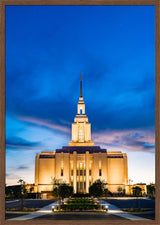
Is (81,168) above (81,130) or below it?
below

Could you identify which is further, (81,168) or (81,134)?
(81,134)

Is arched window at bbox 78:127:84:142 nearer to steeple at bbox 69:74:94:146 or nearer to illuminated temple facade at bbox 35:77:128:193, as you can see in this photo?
steeple at bbox 69:74:94:146

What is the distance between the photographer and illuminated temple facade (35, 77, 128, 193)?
80.4m

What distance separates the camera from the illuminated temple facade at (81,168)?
80375 millimetres

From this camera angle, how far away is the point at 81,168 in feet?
269

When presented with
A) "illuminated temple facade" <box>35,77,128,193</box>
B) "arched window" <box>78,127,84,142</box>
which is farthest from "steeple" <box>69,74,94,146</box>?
"illuminated temple facade" <box>35,77,128,193</box>

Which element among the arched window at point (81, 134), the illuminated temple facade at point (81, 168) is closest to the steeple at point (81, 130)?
the arched window at point (81, 134)

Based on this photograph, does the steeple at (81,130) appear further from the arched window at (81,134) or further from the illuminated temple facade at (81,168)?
the illuminated temple facade at (81,168)

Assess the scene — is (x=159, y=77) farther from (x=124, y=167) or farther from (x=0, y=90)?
(x=124, y=167)

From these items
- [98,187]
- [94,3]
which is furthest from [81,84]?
[94,3]

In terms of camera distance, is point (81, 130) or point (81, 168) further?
point (81, 130)

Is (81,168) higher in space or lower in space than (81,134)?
lower

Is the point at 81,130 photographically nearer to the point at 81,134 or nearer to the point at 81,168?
the point at 81,134

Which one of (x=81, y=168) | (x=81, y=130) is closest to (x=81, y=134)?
(x=81, y=130)
